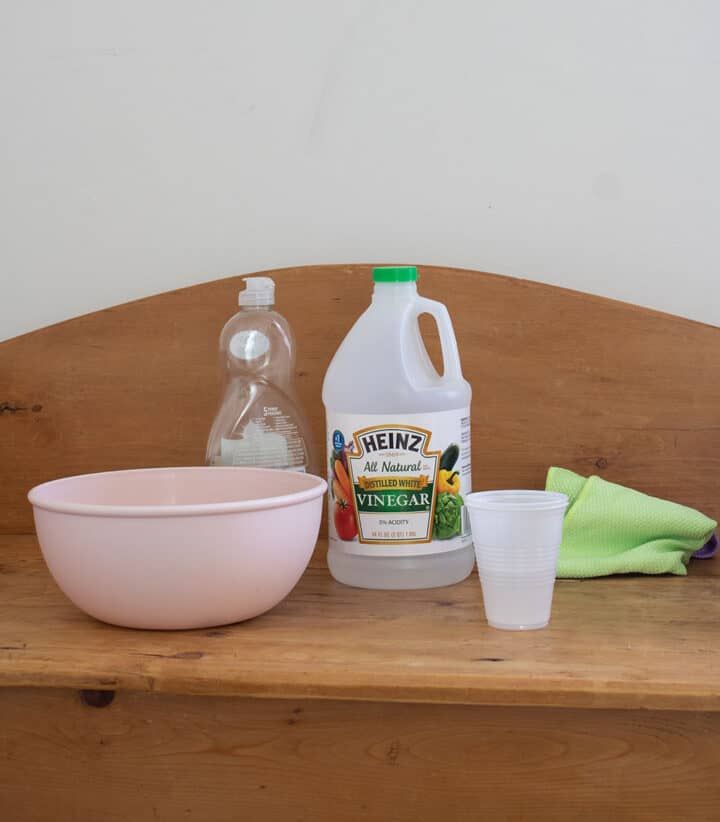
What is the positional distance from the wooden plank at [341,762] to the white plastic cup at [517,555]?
0.13 metres

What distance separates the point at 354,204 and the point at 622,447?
408 mm

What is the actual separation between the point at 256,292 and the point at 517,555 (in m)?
0.43

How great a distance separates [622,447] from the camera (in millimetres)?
1154

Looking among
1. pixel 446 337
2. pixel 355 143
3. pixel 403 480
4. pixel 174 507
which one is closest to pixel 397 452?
pixel 403 480

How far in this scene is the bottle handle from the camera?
102 centimetres

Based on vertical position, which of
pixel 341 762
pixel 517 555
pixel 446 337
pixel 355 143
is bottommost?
pixel 341 762

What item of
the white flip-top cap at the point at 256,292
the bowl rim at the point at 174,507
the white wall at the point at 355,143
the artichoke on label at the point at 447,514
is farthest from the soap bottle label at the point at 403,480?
the white wall at the point at 355,143

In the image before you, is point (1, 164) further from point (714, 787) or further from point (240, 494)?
point (714, 787)

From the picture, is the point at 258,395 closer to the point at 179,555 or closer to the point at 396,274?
the point at 396,274

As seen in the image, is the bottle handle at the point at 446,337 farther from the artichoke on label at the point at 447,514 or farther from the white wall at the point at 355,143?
the white wall at the point at 355,143

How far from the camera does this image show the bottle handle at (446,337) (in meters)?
1.02

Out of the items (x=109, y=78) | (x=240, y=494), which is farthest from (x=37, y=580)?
(x=109, y=78)

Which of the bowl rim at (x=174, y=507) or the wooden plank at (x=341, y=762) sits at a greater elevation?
the bowl rim at (x=174, y=507)

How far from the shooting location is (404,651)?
803mm
